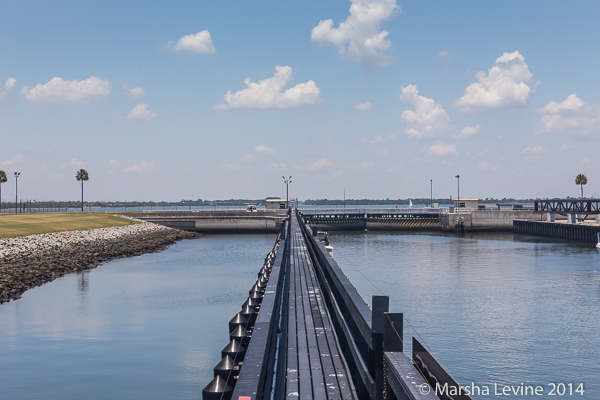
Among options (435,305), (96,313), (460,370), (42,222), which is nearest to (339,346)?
(460,370)

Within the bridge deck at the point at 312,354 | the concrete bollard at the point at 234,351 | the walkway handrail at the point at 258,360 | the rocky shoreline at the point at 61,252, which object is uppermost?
the walkway handrail at the point at 258,360

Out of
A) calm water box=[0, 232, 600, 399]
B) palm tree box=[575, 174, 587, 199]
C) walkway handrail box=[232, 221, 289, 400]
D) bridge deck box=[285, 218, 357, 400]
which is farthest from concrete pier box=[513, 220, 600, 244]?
walkway handrail box=[232, 221, 289, 400]

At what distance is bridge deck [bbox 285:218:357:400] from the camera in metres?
9.49

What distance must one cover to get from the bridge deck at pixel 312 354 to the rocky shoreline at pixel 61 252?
75.9 feet

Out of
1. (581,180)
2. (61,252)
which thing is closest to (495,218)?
(581,180)

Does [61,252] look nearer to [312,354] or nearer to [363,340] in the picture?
[312,354]

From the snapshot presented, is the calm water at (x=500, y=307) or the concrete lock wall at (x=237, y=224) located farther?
the concrete lock wall at (x=237, y=224)

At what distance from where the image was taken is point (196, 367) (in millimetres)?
18516

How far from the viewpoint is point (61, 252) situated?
5181 cm

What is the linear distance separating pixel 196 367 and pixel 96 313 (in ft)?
40.2

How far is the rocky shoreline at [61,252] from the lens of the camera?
37.0 m

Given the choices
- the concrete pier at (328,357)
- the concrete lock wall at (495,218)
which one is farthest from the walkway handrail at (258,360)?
the concrete lock wall at (495,218)

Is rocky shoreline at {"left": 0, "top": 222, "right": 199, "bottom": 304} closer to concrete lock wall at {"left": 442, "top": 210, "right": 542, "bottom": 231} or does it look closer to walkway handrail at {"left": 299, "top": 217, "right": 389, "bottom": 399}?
walkway handrail at {"left": 299, "top": 217, "right": 389, "bottom": 399}

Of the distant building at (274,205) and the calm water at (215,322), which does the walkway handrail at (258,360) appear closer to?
the calm water at (215,322)
